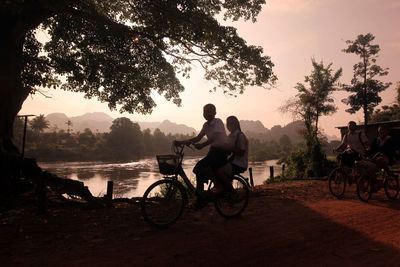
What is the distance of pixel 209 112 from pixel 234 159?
1.03 m

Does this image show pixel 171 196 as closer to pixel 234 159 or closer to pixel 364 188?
pixel 234 159

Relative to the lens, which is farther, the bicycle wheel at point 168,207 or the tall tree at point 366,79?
the tall tree at point 366,79

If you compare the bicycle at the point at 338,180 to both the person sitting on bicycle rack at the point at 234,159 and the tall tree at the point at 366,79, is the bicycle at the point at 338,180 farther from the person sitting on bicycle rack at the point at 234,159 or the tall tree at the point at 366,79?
the tall tree at the point at 366,79

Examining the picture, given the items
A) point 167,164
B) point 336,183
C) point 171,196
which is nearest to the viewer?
point 167,164

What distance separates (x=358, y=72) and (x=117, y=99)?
31.6 meters

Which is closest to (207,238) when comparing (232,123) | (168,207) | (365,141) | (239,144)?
(168,207)

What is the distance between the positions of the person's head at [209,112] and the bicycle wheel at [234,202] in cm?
135

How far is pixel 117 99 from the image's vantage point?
1114 centimetres

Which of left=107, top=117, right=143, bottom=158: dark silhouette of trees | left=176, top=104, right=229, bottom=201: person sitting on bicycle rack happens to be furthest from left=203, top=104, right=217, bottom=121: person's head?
left=107, top=117, right=143, bottom=158: dark silhouette of trees

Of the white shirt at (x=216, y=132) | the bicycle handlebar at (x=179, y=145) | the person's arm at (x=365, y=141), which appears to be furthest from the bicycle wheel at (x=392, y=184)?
the bicycle handlebar at (x=179, y=145)

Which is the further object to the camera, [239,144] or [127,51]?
[127,51]

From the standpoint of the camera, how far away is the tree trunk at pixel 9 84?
6.70 metres

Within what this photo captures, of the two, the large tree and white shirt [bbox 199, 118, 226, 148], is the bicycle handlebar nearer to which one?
white shirt [bbox 199, 118, 226, 148]

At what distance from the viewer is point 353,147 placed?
22.4 feet
